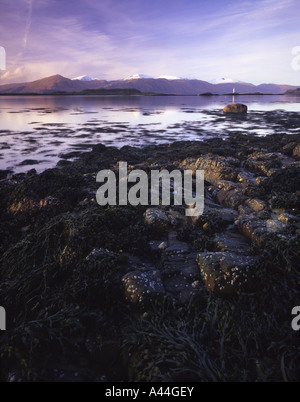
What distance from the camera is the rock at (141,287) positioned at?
3.64 m

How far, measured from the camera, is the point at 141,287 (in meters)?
3.72

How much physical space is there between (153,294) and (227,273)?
3.91 ft

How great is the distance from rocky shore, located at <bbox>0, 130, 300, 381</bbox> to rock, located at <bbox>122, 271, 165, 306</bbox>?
0.6 inches

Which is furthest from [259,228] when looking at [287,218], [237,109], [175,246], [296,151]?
[237,109]

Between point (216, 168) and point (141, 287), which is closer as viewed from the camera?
point (141, 287)

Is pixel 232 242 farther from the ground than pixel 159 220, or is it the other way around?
pixel 159 220

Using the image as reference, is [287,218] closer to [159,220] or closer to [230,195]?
[230,195]

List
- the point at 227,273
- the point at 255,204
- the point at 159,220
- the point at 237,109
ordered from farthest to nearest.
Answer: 1. the point at 237,109
2. the point at 255,204
3. the point at 159,220
4. the point at 227,273

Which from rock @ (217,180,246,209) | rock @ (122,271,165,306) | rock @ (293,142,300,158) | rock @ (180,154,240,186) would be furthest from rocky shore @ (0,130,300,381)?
rock @ (293,142,300,158)

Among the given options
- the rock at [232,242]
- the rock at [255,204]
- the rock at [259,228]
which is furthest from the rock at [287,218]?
the rock at [232,242]

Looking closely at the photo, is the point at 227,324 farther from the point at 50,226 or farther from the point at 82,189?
the point at 82,189

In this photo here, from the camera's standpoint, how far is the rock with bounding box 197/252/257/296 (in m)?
3.71

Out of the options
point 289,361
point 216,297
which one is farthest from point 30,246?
point 289,361
